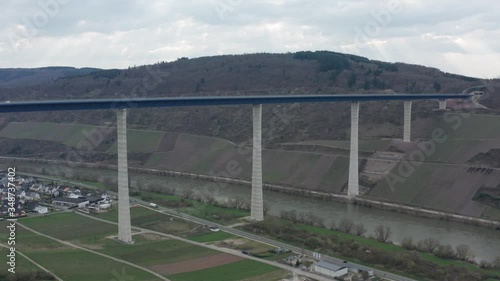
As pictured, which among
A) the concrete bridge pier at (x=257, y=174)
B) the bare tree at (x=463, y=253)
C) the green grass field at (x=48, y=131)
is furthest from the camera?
the green grass field at (x=48, y=131)

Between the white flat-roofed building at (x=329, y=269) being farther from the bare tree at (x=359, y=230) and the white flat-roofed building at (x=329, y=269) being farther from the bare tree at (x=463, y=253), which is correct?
the bare tree at (x=359, y=230)

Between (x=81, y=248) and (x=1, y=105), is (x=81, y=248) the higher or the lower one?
the lower one

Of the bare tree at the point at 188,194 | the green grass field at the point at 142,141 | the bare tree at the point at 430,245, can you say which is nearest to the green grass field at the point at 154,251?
the bare tree at the point at 430,245

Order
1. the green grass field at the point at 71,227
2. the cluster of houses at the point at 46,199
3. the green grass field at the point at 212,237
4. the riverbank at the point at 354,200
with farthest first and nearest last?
the cluster of houses at the point at 46,199
the riverbank at the point at 354,200
the green grass field at the point at 71,227
the green grass field at the point at 212,237

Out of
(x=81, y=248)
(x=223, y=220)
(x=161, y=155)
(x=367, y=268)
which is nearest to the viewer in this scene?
(x=367, y=268)

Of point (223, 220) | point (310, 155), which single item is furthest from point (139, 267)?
point (310, 155)

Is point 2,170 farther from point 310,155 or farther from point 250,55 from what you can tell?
point 250,55

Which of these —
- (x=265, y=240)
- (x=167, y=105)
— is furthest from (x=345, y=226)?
(x=167, y=105)
